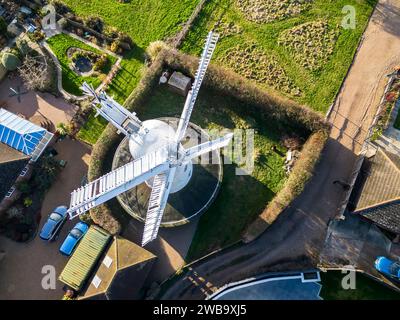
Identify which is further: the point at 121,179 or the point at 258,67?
the point at 258,67

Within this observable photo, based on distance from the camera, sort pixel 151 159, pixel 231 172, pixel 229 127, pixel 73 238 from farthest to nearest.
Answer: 1. pixel 229 127
2. pixel 231 172
3. pixel 73 238
4. pixel 151 159

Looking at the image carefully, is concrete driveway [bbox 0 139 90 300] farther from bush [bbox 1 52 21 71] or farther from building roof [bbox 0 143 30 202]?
bush [bbox 1 52 21 71]

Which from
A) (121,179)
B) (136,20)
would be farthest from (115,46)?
(121,179)

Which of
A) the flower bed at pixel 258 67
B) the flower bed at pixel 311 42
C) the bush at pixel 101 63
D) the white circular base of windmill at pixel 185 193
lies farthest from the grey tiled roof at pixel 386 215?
the bush at pixel 101 63

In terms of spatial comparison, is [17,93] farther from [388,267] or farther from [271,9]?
[388,267]

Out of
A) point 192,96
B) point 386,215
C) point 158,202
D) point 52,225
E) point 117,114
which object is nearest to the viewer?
point 158,202

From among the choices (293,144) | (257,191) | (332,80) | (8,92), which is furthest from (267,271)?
(8,92)
